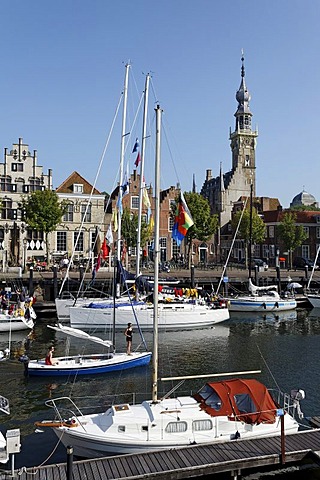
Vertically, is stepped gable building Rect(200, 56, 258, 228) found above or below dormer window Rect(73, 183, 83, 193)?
above

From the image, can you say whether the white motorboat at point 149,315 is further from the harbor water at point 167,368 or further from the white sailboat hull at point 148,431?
the white sailboat hull at point 148,431

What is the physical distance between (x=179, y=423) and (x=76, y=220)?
179ft

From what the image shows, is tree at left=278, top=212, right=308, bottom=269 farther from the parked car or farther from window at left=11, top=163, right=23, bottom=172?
window at left=11, top=163, right=23, bottom=172

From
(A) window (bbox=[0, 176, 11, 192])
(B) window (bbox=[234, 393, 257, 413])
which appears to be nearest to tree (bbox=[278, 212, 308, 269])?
(A) window (bbox=[0, 176, 11, 192])

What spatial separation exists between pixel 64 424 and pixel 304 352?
64.4 feet

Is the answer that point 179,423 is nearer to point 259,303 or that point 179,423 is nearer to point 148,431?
point 148,431

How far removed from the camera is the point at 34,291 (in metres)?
45.6

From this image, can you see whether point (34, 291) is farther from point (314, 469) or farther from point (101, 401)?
point (314, 469)

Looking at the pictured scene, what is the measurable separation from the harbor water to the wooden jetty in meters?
1.25

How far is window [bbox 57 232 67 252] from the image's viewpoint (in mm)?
65625

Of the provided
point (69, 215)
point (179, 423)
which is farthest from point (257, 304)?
point (179, 423)

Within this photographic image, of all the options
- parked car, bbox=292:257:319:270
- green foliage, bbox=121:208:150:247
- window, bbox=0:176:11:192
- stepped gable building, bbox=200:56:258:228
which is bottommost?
parked car, bbox=292:257:319:270

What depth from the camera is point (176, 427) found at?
1387cm

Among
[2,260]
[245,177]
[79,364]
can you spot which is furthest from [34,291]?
[245,177]
